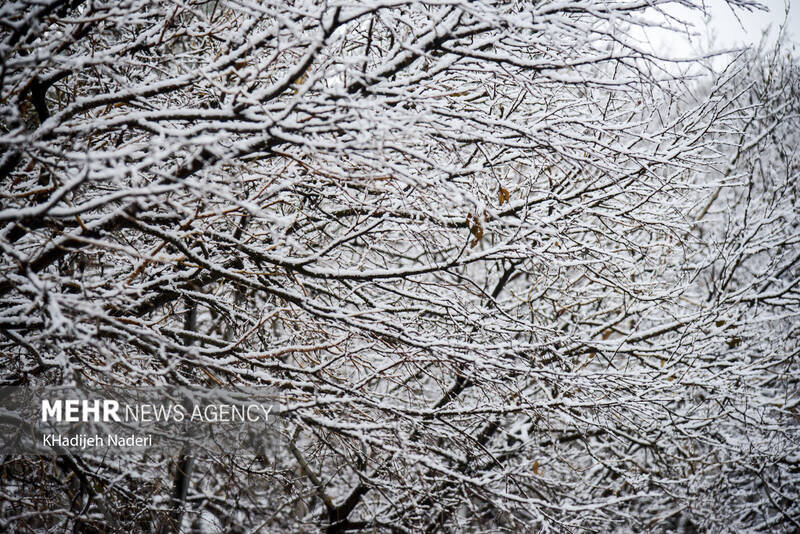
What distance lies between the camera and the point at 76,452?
3666 millimetres

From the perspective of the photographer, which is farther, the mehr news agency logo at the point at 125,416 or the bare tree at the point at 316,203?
the mehr news agency logo at the point at 125,416

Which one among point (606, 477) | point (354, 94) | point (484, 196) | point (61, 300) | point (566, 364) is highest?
point (354, 94)

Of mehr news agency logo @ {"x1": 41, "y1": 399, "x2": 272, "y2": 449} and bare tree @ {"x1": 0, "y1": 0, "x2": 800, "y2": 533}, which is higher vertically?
bare tree @ {"x1": 0, "y1": 0, "x2": 800, "y2": 533}

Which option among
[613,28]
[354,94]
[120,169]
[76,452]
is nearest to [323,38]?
[354,94]

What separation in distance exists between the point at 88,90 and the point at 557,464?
242 inches

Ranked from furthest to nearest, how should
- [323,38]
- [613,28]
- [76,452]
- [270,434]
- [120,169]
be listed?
[76,452] → [270,434] → [613,28] → [323,38] → [120,169]

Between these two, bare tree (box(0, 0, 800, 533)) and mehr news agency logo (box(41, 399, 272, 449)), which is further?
mehr news agency logo (box(41, 399, 272, 449))

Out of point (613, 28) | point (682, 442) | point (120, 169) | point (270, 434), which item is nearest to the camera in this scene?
point (120, 169)

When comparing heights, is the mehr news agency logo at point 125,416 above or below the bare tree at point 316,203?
below

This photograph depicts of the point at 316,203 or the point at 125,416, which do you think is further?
the point at 316,203

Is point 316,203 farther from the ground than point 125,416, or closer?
farther from the ground

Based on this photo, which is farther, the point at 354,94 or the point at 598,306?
the point at 598,306

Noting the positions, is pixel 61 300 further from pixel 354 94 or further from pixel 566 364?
pixel 566 364

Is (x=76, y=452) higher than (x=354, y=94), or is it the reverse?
(x=354, y=94)
